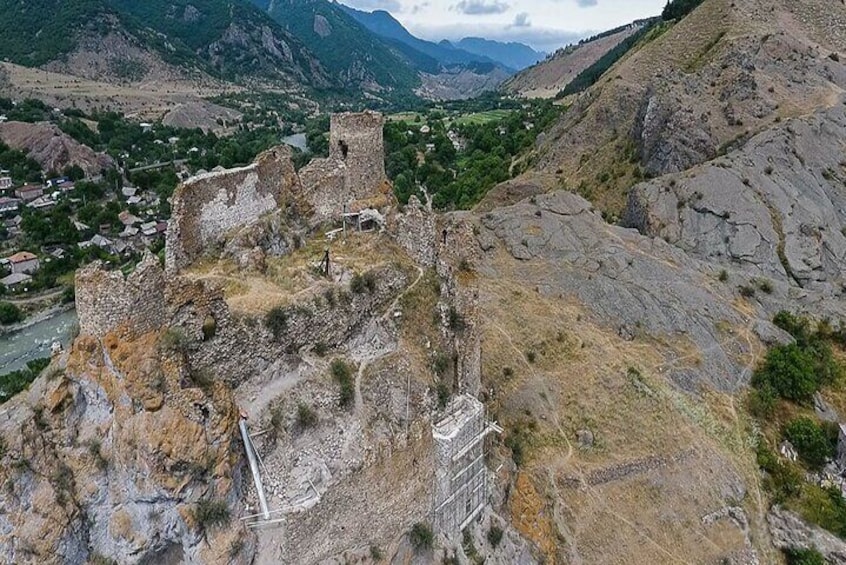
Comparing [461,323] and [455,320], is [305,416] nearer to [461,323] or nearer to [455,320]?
[455,320]

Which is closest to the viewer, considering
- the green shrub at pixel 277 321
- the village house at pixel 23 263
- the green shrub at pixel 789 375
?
the green shrub at pixel 277 321

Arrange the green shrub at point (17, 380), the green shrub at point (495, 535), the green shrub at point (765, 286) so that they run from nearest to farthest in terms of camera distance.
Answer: the green shrub at point (495, 535) < the green shrub at point (765, 286) < the green shrub at point (17, 380)

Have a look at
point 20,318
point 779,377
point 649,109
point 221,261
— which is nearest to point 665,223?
point 779,377

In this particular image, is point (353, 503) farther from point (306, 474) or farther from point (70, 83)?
point (70, 83)

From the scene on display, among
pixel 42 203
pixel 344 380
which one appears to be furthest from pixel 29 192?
pixel 344 380

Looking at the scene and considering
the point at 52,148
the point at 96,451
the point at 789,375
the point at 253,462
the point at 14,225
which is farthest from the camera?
the point at 52,148

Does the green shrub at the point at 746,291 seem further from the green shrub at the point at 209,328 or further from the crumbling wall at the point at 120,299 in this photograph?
the crumbling wall at the point at 120,299

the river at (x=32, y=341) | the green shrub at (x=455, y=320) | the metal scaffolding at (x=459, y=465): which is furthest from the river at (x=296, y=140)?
the metal scaffolding at (x=459, y=465)
